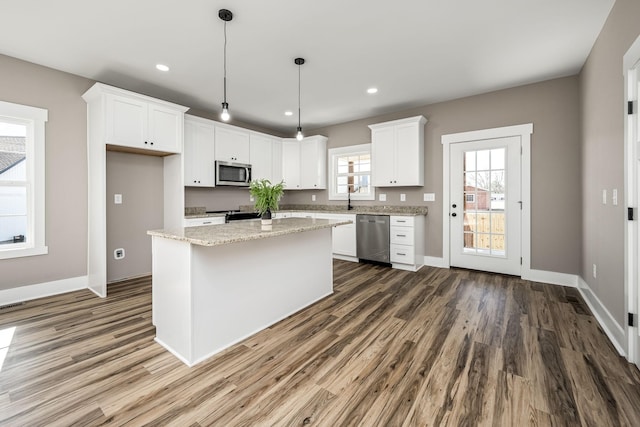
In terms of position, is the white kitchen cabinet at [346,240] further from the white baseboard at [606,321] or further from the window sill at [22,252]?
the window sill at [22,252]

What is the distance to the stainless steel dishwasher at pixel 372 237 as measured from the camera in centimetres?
445

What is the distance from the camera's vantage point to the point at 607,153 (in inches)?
93.6

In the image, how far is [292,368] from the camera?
1.85 meters

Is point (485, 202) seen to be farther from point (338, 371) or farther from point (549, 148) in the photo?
point (338, 371)

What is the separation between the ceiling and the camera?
2.24 metres

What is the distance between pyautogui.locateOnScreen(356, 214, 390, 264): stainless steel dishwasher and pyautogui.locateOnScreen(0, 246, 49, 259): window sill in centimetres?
401

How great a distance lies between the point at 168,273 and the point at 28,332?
1406mm

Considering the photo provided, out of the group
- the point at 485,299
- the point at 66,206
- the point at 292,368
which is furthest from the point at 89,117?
the point at 485,299

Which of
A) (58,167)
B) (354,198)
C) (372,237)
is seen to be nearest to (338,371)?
(372,237)

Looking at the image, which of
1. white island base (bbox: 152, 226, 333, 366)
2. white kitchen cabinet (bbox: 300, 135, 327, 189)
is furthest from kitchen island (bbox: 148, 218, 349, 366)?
white kitchen cabinet (bbox: 300, 135, 327, 189)

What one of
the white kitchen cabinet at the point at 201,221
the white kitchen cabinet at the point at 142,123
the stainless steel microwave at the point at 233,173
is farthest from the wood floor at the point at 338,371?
the stainless steel microwave at the point at 233,173

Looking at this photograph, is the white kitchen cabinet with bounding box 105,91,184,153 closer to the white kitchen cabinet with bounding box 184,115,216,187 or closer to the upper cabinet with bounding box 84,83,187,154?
the upper cabinet with bounding box 84,83,187,154

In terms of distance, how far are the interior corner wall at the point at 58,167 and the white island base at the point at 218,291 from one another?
6.37 ft

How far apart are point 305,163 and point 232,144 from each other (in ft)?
4.90
